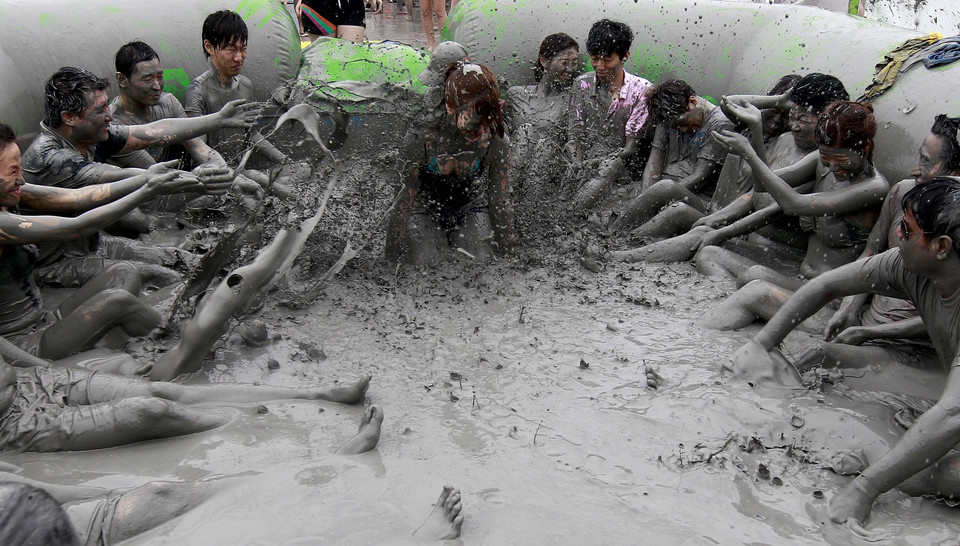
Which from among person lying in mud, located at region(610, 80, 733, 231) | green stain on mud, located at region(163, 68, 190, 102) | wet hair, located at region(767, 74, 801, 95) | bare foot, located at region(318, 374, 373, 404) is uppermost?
wet hair, located at region(767, 74, 801, 95)

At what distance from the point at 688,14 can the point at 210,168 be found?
4978 millimetres

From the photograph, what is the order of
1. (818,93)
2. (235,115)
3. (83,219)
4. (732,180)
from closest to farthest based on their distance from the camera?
1. (83,219)
2. (818,93)
3. (235,115)
4. (732,180)

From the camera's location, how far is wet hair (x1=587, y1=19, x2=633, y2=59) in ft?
20.0

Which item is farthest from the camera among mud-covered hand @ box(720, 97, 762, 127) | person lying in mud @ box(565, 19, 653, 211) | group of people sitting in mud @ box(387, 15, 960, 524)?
person lying in mud @ box(565, 19, 653, 211)

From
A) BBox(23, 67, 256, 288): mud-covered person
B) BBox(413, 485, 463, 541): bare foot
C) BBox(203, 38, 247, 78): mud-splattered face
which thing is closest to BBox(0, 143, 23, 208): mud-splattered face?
BBox(23, 67, 256, 288): mud-covered person

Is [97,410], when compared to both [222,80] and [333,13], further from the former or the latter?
[333,13]

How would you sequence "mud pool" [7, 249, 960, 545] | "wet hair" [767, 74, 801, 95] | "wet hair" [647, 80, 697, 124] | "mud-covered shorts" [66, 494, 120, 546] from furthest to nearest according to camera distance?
1. "wet hair" [647, 80, 697, 124]
2. "wet hair" [767, 74, 801, 95]
3. "mud pool" [7, 249, 960, 545]
4. "mud-covered shorts" [66, 494, 120, 546]

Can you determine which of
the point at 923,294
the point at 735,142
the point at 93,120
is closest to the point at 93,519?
the point at 93,120

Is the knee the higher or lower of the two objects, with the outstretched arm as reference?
lower

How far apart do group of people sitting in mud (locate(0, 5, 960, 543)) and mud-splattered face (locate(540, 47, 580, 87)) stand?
23mm

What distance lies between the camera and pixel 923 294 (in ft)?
A: 9.82

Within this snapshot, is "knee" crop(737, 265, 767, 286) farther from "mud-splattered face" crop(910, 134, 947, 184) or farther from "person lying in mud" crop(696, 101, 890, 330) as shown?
"mud-splattered face" crop(910, 134, 947, 184)

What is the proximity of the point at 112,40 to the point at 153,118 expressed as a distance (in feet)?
3.00

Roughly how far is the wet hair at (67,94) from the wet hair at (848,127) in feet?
12.9
